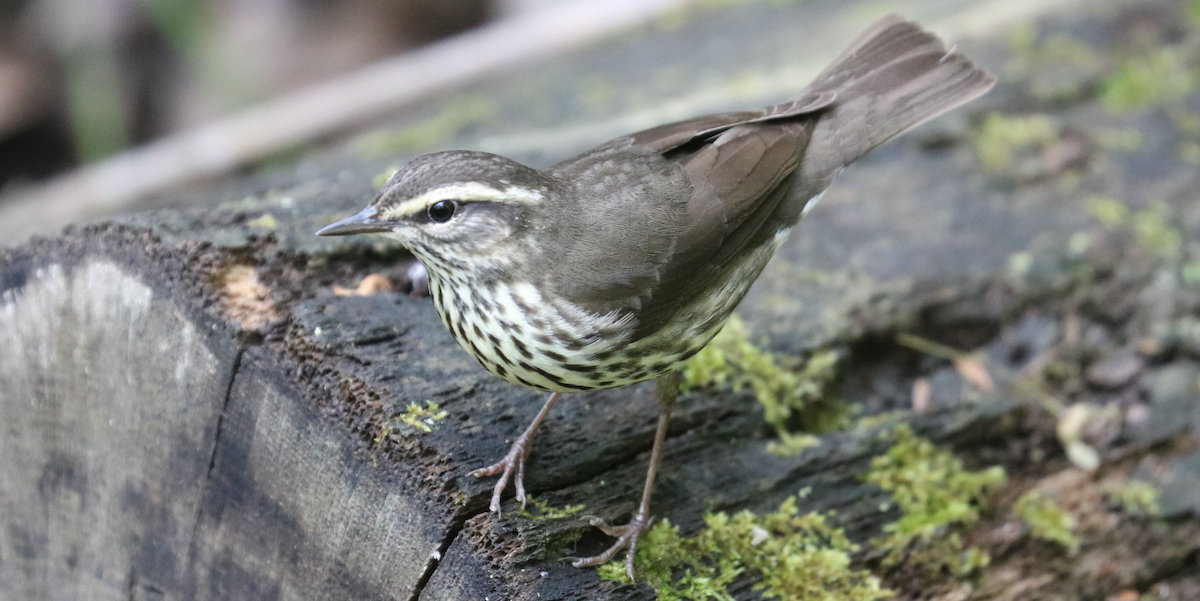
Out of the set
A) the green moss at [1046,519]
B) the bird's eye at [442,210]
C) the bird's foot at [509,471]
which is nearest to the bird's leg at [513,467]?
the bird's foot at [509,471]

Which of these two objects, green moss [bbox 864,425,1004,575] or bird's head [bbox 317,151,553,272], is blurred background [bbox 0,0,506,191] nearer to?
bird's head [bbox 317,151,553,272]

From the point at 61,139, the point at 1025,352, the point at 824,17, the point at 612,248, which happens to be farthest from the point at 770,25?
the point at 61,139

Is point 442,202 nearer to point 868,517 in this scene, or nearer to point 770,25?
point 868,517

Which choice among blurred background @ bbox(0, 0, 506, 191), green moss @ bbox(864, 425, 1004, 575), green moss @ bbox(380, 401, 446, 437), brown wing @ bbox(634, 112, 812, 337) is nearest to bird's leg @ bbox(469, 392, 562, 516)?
green moss @ bbox(380, 401, 446, 437)

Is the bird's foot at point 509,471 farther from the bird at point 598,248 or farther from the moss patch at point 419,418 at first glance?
the moss patch at point 419,418

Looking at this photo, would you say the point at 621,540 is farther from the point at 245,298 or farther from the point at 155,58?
the point at 155,58

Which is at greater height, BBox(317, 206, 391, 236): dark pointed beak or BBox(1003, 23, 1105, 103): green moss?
BBox(1003, 23, 1105, 103): green moss

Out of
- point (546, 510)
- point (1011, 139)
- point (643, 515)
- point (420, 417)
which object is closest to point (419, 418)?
point (420, 417)
